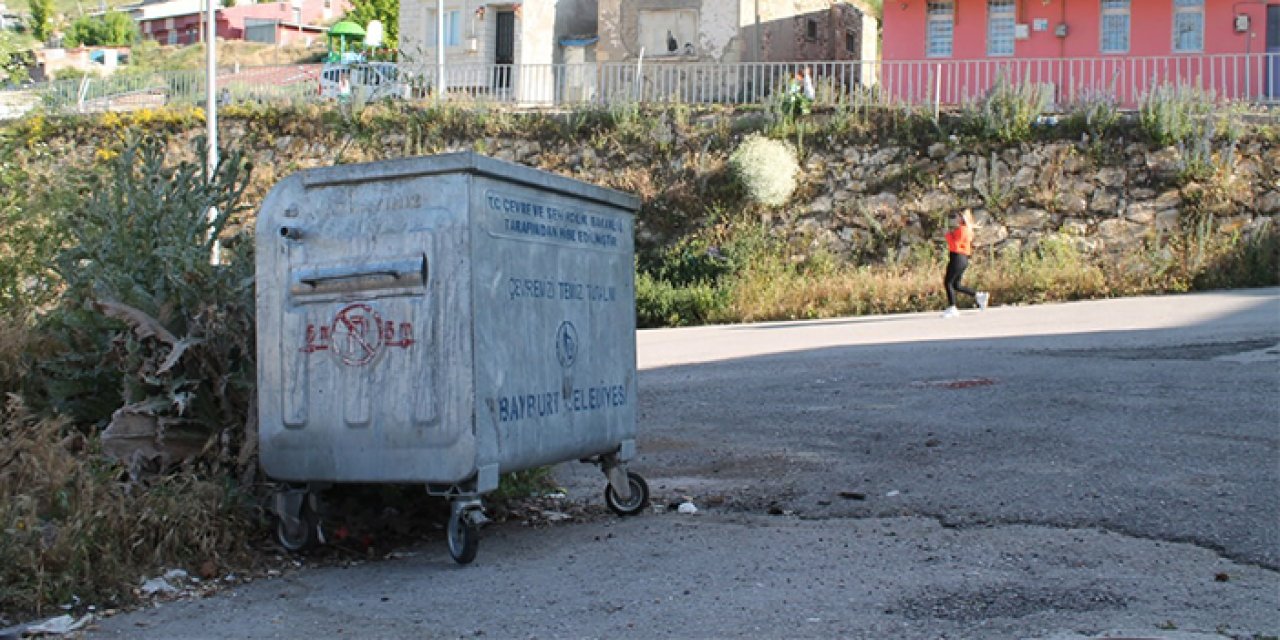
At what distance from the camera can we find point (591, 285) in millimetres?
7672

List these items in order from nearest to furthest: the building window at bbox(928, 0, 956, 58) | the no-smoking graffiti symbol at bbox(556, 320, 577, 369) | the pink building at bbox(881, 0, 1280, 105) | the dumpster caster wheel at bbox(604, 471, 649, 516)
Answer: the no-smoking graffiti symbol at bbox(556, 320, 577, 369)
the dumpster caster wheel at bbox(604, 471, 649, 516)
the pink building at bbox(881, 0, 1280, 105)
the building window at bbox(928, 0, 956, 58)

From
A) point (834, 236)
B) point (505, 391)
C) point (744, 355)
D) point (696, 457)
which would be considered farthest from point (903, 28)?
point (505, 391)

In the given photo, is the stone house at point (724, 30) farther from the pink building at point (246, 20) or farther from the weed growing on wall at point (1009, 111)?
the pink building at point (246, 20)

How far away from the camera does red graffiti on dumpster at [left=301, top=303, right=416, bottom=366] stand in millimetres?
6688

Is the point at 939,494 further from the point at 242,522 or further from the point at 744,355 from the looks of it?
the point at 744,355

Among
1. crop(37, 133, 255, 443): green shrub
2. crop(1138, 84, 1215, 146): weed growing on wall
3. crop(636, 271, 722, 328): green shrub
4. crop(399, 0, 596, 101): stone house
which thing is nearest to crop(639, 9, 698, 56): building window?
crop(399, 0, 596, 101): stone house

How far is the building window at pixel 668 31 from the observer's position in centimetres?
3594

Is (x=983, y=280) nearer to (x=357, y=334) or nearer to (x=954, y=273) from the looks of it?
(x=954, y=273)

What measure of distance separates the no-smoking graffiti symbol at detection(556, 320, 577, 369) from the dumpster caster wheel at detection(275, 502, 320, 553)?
1.51 m

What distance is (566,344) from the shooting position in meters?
7.36

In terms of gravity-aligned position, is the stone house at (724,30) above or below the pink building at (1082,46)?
above

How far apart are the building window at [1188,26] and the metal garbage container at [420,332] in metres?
26.1

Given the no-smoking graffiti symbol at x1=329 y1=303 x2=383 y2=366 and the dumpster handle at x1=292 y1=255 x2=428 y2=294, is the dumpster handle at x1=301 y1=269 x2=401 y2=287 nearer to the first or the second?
the dumpster handle at x1=292 y1=255 x2=428 y2=294

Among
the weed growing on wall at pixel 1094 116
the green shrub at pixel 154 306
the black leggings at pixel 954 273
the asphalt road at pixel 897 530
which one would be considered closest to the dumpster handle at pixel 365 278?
the green shrub at pixel 154 306
